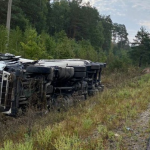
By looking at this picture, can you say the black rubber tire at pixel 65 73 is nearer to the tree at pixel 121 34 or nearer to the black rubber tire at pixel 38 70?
the black rubber tire at pixel 38 70

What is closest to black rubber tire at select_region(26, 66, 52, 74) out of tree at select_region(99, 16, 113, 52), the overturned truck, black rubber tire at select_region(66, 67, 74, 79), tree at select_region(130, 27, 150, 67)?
the overturned truck

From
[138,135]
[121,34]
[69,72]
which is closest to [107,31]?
[121,34]

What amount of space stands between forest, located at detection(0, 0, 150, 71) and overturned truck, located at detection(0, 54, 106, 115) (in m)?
6.52

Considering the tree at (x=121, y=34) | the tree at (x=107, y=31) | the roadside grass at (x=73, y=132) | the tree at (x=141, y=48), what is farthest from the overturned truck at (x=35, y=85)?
the tree at (x=121, y=34)

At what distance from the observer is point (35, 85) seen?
215 inches

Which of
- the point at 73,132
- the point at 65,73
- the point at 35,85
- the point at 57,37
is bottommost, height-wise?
the point at 73,132

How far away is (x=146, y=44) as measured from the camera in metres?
29.0

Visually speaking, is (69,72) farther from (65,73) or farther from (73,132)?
(73,132)

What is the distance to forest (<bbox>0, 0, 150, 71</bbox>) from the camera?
1435 centimetres

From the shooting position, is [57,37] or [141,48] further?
[57,37]

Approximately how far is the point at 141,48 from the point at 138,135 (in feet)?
89.1

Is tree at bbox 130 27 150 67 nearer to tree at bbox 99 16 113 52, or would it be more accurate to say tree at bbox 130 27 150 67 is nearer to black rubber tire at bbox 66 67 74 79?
black rubber tire at bbox 66 67 74 79

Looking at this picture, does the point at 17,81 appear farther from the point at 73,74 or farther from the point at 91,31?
the point at 91,31

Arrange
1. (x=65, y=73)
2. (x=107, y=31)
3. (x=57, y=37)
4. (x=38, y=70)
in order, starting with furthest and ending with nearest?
(x=107, y=31) < (x=57, y=37) < (x=65, y=73) < (x=38, y=70)
